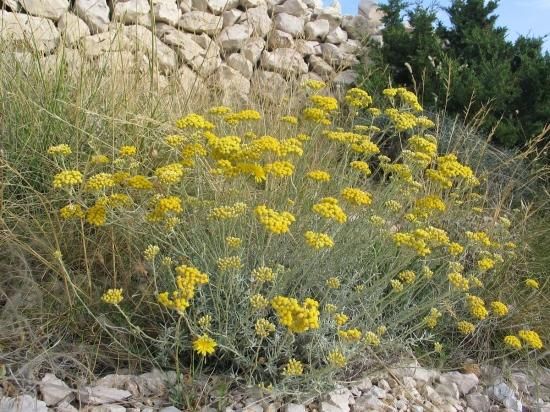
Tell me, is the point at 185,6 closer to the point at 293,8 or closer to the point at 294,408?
the point at 293,8

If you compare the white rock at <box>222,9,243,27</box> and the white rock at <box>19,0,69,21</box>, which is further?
the white rock at <box>222,9,243,27</box>

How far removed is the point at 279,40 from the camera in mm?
8758

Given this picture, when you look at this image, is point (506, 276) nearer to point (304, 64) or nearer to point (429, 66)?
point (429, 66)

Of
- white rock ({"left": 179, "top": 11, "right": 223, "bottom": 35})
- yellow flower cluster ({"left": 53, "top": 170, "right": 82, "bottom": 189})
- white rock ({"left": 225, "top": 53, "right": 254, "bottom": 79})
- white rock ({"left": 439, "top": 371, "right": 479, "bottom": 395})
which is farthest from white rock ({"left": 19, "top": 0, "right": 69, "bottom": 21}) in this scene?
white rock ({"left": 439, "top": 371, "right": 479, "bottom": 395})

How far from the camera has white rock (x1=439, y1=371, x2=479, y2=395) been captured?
304cm

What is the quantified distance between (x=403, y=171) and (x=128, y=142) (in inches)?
71.3

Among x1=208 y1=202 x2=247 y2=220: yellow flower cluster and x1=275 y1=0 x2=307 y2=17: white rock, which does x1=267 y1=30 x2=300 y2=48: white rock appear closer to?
x1=275 y1=0 x2=307 y2=17: white rock

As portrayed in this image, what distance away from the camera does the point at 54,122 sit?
3799 millimetres

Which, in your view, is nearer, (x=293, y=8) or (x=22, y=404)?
(x=22, y=404)

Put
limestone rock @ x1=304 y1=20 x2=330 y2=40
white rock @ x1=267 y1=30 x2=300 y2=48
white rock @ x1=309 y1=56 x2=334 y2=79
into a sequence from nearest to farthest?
white rock @ x1=267 y1=30 x2=300 y2=48, white rock @ x1=309 y1=56 x2=334 y2=79, limestone rock @ x1=304 y1=20 x2=330 y2=40

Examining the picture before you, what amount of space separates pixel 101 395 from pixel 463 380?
5.72 feet

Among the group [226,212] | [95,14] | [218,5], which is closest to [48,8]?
[95,14]

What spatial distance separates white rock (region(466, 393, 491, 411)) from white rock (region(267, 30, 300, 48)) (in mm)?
6669

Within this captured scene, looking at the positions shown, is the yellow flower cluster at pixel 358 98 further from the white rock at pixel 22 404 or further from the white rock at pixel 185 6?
the white rock at pixel 185 6
